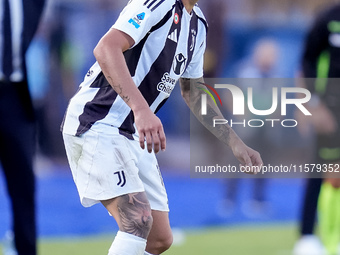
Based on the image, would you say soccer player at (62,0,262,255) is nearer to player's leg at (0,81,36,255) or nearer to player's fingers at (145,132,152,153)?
player's fingers at (145,132,152,153)

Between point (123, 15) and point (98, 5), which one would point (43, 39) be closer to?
point (98, 5)

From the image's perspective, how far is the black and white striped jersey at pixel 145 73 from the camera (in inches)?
118

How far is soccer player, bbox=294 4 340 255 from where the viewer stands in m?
5.08

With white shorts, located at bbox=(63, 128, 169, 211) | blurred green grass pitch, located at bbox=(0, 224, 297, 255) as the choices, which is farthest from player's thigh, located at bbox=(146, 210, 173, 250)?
blurred green grass pitch, located at bbox=(0, 224, 297, 255)

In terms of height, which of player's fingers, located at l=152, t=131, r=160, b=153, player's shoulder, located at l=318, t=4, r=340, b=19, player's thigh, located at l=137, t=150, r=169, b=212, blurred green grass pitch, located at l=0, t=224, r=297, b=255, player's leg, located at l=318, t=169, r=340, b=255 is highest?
player's fingers, located at l=152, t=131, r=160, b=153

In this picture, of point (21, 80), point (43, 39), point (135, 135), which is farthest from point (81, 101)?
point (43, 39)

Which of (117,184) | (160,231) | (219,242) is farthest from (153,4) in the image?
(219,242)

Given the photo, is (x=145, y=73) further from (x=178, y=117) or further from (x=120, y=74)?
(x=178, y=117)

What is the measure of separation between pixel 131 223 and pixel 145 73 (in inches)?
25.9

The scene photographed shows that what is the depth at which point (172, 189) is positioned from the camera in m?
5.98

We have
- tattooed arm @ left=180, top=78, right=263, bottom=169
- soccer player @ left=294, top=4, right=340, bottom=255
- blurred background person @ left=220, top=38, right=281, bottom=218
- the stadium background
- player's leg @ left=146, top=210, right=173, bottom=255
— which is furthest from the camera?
blurred background person @ left=220, top=38, right=281, bottom=218

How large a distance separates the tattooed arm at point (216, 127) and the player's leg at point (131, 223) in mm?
642

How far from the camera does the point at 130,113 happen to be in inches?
122

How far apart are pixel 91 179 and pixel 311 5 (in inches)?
126
